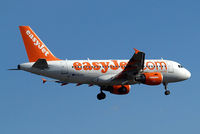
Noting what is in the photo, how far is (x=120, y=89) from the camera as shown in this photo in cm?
6681

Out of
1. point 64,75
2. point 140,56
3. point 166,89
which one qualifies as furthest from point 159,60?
point 64,75

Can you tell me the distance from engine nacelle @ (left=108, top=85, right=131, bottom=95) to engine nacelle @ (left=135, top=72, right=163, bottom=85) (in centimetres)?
530

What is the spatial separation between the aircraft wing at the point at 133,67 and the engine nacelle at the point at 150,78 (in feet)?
3.11

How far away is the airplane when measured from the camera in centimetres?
6009

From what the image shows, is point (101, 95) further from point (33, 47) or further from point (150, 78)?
point (33, 47)

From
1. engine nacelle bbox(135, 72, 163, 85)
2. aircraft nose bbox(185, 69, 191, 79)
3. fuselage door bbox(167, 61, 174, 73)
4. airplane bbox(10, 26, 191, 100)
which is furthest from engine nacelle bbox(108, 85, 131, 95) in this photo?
aircraft nose bbox(185, 69, 191, 79)

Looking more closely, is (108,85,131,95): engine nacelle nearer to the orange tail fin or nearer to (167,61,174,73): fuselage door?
(167,61,174,73): fuselage door

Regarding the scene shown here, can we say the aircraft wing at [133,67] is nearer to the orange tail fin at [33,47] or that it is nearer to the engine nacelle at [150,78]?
the engine nacelle at [150,78]

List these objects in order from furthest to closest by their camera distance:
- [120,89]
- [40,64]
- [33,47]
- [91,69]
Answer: [120,89] < [91,69] < [33,47] < [40,64]

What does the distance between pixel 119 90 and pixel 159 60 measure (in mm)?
7382

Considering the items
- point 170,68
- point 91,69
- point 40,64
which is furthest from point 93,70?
point 170,68

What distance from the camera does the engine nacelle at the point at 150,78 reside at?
6116 centimetres

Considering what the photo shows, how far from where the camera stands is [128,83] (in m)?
64.5

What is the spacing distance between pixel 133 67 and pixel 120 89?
7.31 meters
